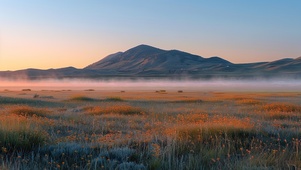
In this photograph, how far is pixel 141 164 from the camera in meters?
5.90

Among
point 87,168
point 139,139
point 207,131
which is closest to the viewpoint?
point 87,168

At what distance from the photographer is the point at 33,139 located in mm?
7164

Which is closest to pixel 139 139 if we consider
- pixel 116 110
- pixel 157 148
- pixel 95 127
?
pixel 157 148

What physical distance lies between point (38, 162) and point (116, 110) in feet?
33.2

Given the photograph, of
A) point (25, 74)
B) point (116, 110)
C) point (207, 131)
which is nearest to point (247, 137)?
point (207, 131)

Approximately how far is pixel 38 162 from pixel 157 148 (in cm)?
222

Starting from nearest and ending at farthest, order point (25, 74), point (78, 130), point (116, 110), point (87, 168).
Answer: point (87, 168), point (78, 130), point (116, 110), point (25, 74)

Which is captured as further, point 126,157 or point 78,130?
point 78,130

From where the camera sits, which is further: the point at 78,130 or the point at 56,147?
the point at 78,130

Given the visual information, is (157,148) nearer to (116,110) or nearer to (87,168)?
(87,168)

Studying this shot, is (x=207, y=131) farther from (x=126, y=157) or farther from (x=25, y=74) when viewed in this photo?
(x=25, y=74)

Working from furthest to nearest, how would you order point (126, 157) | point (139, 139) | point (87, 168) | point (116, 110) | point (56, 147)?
point (116, 110)
point (139, 139)
point (56, 147)
point (126, 157)
point (87, 168)

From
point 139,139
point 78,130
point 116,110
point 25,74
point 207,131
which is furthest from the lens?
point 25,74

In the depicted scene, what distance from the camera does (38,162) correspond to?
6156 mm
